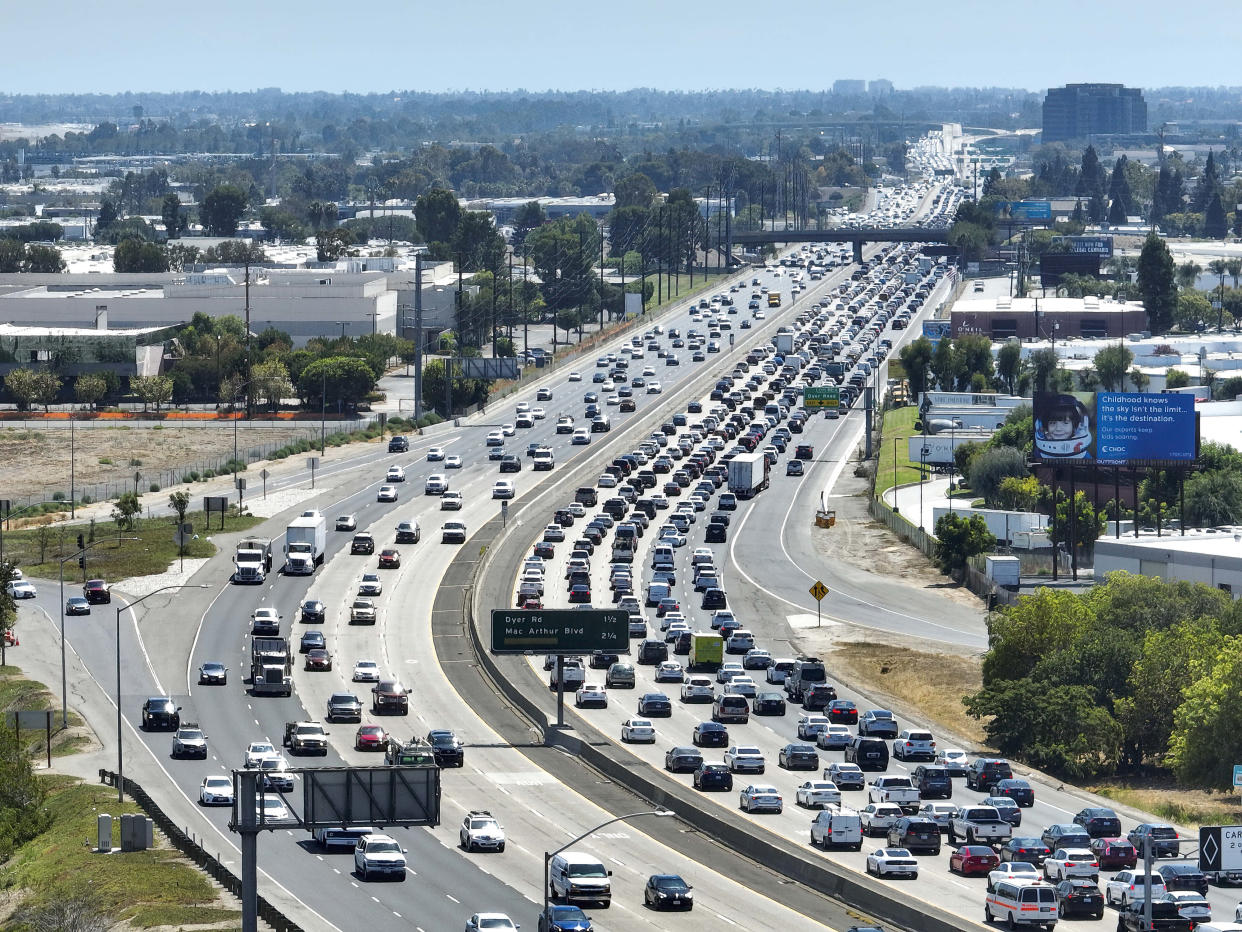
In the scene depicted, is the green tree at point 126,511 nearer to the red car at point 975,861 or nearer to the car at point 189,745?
the car at point 189,745

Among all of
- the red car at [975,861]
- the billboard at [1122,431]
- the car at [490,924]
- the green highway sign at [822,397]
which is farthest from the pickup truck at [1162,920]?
the green highway sign at [822,397]

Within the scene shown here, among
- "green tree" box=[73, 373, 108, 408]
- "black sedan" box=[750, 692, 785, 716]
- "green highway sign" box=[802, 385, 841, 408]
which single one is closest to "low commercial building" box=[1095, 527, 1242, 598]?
"black sedan" box=[750, 692, 785, 716]

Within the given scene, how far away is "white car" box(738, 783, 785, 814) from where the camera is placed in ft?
233

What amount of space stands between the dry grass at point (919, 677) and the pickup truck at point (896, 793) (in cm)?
1543

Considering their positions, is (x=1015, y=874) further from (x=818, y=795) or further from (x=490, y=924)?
(x=818, y=795)

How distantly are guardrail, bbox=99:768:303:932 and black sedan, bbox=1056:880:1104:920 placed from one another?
1839 centimetres

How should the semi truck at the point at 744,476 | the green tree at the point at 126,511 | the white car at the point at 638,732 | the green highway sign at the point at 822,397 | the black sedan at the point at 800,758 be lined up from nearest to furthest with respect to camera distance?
1. the black sedan at the point at 800,758
2. the white car at the point at 638,732
3. the green tree at the point at 126,511
4. the semi truck at the point at 744,476
5. the green highway sign at the point at 822,397

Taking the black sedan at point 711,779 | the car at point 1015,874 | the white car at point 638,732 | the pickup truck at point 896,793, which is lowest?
the white car at point 638,732

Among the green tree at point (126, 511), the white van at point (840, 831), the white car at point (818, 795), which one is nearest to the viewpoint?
the white van at point (840, 831)

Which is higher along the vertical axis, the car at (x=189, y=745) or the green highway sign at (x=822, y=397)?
the car at (x=189, y=745)

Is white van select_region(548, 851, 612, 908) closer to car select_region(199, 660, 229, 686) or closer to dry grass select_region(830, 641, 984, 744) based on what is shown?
dry grass select_region(830, 641, 984, 744)

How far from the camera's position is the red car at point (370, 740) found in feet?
265

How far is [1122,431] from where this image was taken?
11844cm

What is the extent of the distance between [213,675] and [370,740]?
1459 cm
